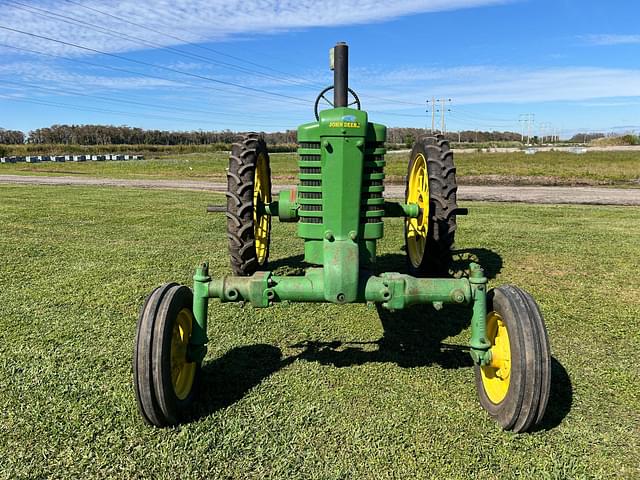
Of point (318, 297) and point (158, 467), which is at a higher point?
point (318, 297)

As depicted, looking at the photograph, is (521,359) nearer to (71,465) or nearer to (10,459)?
(71,465)

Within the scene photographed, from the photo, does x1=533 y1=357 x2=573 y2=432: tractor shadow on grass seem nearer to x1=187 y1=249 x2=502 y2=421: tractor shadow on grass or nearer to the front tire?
x1=187 y1=249 x2=502 y2=421: tractor shadow on grass

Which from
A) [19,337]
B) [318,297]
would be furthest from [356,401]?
[19,337]

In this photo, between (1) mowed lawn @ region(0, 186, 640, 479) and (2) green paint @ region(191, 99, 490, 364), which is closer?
(1) mowed lawn @ region(0, 186, 640, 479)

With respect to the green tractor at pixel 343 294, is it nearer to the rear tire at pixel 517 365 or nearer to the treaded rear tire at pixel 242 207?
the rear tire at pixel 517 365

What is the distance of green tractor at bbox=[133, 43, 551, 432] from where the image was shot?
2.91 meters

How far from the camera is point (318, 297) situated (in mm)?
3324

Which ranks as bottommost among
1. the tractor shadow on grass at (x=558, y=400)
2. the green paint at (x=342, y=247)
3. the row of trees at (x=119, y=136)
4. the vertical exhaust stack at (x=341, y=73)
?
the tractor shadow on grass at (x=558, y=400)

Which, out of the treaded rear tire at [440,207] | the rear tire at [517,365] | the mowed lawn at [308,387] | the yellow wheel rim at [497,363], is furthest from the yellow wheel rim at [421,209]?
the rear tire at [517,365]

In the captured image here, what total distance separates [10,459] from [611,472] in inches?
130

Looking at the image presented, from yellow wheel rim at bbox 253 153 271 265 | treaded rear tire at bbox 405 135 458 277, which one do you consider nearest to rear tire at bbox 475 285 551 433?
treaded rear tire at bbox 405 135 458 277

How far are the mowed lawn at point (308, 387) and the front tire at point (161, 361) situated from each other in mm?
151

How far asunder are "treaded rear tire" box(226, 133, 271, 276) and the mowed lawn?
25.5 inches

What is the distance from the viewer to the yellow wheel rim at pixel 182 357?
3.21m
